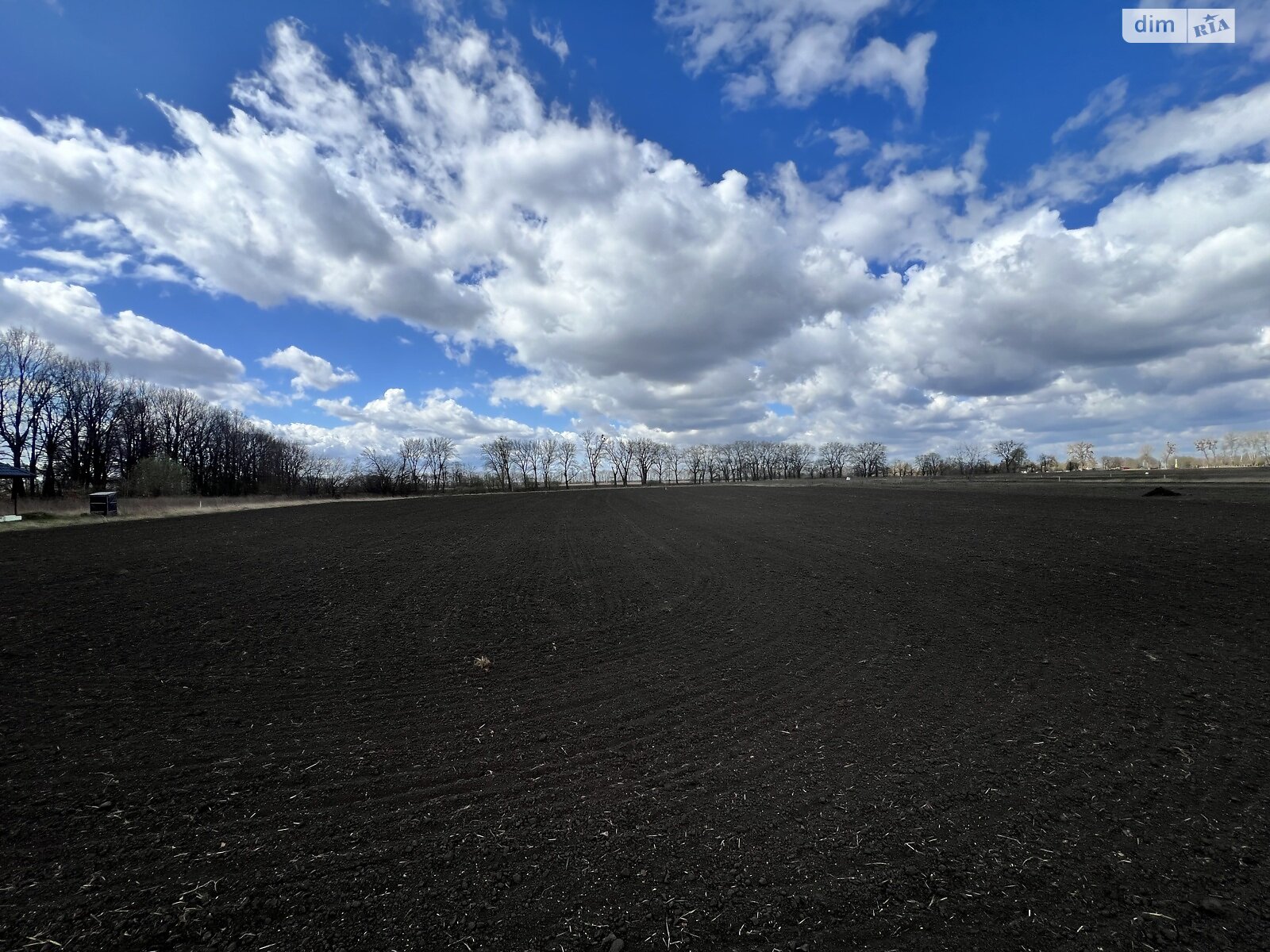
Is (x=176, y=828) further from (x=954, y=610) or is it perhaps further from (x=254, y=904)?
(x=954, y=610)

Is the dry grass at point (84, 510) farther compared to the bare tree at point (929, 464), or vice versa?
the bare tree at point (929, 464)

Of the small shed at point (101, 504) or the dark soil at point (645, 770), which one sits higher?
the small shed at point (101, 504)

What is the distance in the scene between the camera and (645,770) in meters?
4.13

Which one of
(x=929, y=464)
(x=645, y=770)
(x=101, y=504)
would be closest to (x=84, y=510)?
(x=101, y=504)

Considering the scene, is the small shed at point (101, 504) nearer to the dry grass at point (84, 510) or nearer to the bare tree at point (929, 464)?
the dry grass at point (84, 510)

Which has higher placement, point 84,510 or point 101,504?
point 101,504

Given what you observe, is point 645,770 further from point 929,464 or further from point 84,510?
point 929,464

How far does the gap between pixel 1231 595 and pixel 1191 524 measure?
11.9 metres

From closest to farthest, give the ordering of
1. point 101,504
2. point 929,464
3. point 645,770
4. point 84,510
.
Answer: point 645,770, point 101,504, point 84,510, point 929,464

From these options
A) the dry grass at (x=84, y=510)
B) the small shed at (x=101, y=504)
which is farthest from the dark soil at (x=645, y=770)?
the small shed at (x=101, y=504)

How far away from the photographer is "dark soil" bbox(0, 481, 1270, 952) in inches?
108

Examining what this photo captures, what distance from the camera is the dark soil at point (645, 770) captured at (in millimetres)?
2734

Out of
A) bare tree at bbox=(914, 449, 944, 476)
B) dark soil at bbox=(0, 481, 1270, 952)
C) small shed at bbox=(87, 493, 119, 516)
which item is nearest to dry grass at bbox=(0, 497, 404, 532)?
small shed at bbox=(87, 493, 119, 516)

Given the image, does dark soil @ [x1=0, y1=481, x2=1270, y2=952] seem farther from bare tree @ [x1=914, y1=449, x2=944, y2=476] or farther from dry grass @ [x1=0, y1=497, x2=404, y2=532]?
bare tree @ [x1=914, y1=449, x2=944, y2=476]
